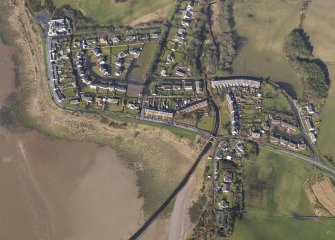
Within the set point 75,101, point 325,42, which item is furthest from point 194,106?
point 325,42

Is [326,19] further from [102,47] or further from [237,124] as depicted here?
[102,47]

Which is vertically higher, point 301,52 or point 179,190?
point 301,52

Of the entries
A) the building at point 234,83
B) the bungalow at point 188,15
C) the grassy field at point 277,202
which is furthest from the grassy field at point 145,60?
Answer: the grassy field at point 277,202

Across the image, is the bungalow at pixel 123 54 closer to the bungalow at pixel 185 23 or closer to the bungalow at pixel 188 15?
the bungalow at pixel 185 23

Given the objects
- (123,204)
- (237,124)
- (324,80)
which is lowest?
(123,204)

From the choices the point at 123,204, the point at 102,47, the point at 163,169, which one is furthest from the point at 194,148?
the point at 102,47

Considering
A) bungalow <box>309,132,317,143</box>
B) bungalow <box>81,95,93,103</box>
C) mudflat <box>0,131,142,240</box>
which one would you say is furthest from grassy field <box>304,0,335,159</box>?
bungalow <box>81,95,93,103</box>
